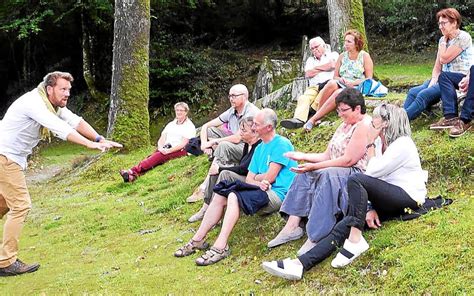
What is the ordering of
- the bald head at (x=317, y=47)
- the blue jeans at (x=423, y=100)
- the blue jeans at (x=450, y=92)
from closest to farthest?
the blue jeans at (x=450, y=92)
the blue jeans at (x=423, y=100)
the bald head at (x=317, y=47)

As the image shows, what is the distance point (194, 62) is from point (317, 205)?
50.4 feet

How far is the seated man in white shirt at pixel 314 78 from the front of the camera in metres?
8.31

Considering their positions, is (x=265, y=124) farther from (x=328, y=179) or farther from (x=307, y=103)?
(x=307, y=103)

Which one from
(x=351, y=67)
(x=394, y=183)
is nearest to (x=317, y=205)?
(x=394, y=183)

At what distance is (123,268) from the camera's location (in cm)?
579

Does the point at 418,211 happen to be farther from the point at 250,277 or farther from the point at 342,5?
the point at 342,5

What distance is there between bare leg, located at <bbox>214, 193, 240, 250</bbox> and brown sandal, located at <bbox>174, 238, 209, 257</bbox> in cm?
44

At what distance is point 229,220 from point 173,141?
469 centimetres

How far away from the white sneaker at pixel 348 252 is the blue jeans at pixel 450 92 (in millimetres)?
2499

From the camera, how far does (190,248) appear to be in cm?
584

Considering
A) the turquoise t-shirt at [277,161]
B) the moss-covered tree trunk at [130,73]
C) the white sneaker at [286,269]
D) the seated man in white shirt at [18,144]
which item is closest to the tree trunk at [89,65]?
the moss-covered tree trunk at [130,73]

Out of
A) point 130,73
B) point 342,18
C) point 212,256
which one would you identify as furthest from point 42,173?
point 212,256

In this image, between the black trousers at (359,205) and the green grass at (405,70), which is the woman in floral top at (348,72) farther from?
the green grass at (405,70)

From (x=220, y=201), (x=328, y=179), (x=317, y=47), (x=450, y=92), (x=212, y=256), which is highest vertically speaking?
(x=317, y=47)
